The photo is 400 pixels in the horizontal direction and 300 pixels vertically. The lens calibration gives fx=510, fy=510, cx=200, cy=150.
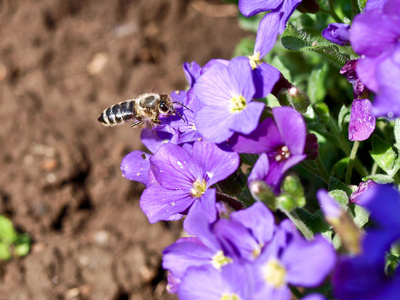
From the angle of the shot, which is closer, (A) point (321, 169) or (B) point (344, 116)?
(A) point (321, 169)

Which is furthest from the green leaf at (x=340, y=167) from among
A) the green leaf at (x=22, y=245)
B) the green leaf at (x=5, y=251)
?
the green leaf at (x=5, y=251)

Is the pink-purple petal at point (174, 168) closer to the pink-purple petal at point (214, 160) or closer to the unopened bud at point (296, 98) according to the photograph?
the pink-purple petal at point (214, 160)

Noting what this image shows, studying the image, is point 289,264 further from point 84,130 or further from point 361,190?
point 84,130

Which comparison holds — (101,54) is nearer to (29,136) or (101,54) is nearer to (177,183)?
(29,136)

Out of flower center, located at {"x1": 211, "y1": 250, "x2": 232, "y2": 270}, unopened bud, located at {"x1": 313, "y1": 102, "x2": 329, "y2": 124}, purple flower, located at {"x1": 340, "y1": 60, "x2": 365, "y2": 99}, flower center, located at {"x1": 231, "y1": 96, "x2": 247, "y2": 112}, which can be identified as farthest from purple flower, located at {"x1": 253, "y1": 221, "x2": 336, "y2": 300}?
unopened bud, located at {"x1": 313, "y1": 102, "x2": 329, "y2": 124}

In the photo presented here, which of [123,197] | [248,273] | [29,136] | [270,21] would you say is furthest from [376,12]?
[29,136]

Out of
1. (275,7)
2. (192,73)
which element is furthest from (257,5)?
(192,73)

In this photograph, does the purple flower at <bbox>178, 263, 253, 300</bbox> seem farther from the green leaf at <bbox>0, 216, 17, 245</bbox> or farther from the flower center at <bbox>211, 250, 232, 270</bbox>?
the green leaf at <bbox>0, 216, 17, 245</bbox>
